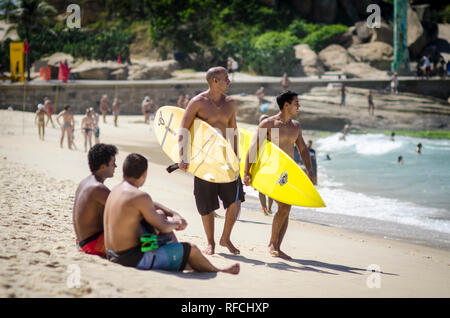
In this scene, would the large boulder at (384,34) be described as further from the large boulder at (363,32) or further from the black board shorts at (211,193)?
the black board shorts at (211,193)

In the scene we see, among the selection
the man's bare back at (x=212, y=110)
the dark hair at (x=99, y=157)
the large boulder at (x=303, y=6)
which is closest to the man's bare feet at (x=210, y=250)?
the man's bare back at (x=212, y=110)

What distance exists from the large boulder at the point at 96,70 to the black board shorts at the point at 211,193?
28.7m

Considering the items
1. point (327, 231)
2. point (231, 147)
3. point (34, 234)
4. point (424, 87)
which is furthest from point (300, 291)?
point (424, 87)

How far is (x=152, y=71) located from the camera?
32156 millimetres

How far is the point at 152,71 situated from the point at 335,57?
498 inches

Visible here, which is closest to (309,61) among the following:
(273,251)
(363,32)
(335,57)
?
(335,57)

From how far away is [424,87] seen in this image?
28125mm

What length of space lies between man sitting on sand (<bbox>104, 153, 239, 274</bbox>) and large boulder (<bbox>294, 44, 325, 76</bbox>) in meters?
30.2

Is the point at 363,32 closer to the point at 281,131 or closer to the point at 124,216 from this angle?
the point at 281,131

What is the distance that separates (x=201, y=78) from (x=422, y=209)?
21.4 meters

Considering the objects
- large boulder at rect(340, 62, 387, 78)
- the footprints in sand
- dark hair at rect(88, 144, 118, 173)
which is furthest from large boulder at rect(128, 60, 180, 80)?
dark hair at rect(88, 144, 118, 173)

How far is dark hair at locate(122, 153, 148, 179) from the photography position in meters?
3.55

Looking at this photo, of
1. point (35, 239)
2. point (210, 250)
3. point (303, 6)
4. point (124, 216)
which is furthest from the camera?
point (303, 6)

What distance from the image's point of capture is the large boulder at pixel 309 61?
32.7 meters
